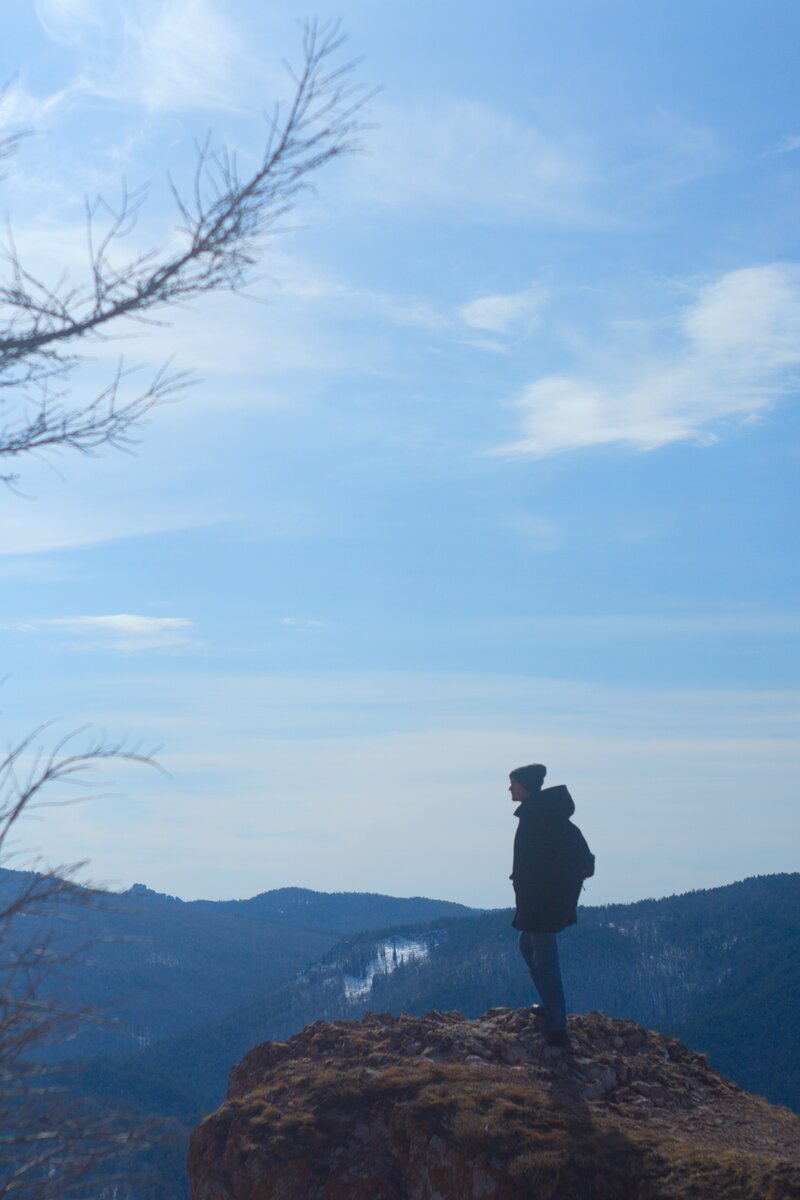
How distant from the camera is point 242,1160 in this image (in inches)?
338

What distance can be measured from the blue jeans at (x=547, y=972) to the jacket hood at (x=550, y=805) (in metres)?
1.01

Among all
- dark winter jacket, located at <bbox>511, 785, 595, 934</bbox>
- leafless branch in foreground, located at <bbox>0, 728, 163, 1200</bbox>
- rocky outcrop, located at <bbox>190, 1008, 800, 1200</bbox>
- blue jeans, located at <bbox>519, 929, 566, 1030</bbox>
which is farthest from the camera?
blue jeans, located at <bbox>519, 929, 566, 1030</bbox>

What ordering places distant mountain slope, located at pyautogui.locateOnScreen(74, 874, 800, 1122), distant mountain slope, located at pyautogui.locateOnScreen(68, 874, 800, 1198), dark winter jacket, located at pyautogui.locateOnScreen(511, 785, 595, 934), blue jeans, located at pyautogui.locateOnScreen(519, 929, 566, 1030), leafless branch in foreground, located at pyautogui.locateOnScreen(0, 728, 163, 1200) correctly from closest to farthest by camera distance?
1. leafless branch in foreground, located at pyautogui.locateOnScreen(0, 728, 163, 1200)
2. dark winter jacket, located at pyautogui.locateOnScreen(511, 785, 595, 934)
3. blue jeans, located at pyautogui.locateOnScreen(519, 929, 566, 1030)
4. distant mountain slope, located at pyautogui.locateOnScreen(68, 874, 800, 1198)
5. distant mountain slope, located at pyautogui.locateOnScreen(74, 874, 800, 1122)

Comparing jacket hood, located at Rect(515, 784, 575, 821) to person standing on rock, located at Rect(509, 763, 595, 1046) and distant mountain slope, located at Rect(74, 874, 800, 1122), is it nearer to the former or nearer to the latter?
person standing on rock, located at Rect(509, 763, 595, 1046)

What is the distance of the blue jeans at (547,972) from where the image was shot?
9.37 meters

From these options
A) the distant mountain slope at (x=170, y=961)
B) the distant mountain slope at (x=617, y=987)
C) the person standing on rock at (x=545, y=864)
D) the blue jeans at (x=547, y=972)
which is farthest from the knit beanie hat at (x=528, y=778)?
the distant mountain slope at (x=617, y=987)

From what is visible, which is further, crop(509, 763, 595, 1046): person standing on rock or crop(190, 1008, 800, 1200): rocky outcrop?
crop(509, 763, 595, 1046): person standing on rock

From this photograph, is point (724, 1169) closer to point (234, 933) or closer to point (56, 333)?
point (56, 333)

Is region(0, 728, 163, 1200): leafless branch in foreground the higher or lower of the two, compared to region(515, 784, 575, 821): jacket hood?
lower

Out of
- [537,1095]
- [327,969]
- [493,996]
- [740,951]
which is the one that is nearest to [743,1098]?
[537,1095]

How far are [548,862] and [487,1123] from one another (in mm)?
2189

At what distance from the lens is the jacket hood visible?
936cm

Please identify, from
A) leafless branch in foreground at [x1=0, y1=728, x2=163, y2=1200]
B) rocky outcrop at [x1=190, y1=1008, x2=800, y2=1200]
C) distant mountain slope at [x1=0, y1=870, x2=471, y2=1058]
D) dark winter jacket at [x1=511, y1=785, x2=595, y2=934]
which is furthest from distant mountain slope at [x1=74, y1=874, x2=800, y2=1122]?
leafless branch in foreground at [x1=0, y1=728, x2=163, y2=1200]

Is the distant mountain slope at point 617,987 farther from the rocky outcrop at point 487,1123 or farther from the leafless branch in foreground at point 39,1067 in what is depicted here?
the leafless branch in foreground at point 39,1067
